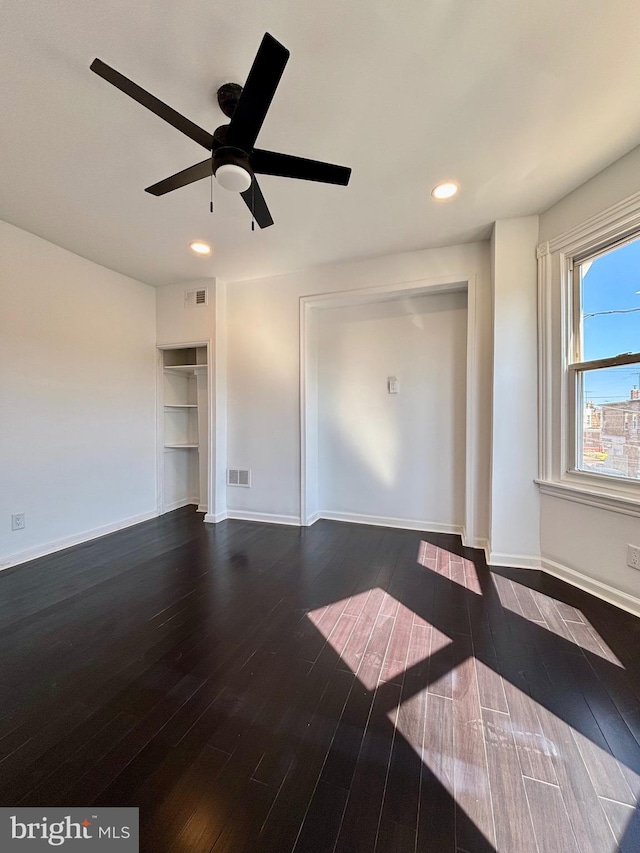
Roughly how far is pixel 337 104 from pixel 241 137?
0.58 metres

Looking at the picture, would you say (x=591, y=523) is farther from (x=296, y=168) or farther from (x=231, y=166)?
(x=231, y=166)

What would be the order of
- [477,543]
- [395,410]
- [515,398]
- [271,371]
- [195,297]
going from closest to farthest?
1. [515,398]
2. [477,543]
3. [395,410]
4. [271,371]
5. [195,297]

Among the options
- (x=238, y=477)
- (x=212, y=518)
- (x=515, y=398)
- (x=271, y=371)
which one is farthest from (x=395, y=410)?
(x=212, y=518)

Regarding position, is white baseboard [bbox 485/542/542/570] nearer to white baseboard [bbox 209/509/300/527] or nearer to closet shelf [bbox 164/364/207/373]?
white baseboard [bbox 209/509/300/527]

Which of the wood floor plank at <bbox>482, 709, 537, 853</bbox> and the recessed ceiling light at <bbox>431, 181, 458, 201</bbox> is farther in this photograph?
the recessed ceiling light at <bbox>431, 181, 458, 201</bbox>

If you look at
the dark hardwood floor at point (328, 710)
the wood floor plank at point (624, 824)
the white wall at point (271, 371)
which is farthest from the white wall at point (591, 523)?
the wood floor plank at point (624, 824)

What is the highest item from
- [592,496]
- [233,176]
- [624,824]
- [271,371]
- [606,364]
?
[233,176]

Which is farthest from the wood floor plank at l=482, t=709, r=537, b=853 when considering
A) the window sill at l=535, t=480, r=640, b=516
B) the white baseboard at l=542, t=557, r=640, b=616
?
the window sill at l=535, t=480, r=640, b=516

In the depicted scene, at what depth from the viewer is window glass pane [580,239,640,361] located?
2.12m

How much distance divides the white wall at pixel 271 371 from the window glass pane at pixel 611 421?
5.97 feet

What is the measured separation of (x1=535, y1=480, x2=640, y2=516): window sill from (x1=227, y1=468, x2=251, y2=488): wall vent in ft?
9.57

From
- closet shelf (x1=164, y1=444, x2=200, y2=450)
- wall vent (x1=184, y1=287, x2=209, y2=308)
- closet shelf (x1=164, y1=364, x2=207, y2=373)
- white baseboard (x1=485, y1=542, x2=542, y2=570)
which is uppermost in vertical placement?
wall vent (x1=184, y1=287, x2=209, y2=308)

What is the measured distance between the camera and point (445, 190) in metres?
2.27

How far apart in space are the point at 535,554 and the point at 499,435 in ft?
3.29
